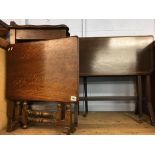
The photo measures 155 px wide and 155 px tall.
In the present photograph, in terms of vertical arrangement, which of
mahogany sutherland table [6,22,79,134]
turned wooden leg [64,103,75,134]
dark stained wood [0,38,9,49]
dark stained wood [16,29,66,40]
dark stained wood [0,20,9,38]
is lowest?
turned wooden leg [64,103,75,134]

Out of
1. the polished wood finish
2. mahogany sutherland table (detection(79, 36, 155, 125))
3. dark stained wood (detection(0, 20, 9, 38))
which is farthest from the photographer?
dark stained wood (detection(0, 20, 9, 38))

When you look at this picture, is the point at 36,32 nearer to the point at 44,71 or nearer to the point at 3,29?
the point at 44,71

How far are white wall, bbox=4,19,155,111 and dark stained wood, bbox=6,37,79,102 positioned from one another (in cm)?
103

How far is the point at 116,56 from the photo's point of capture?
1720mm

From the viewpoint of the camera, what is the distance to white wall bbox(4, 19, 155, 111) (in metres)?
2.18

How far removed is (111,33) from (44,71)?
4.30ft

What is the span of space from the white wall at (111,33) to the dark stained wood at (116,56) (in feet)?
1.61

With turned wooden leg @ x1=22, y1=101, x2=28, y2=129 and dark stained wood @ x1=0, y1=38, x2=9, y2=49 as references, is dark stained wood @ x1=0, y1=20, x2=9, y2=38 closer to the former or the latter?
dark stained wood @ x1=0, y1=38, x2=9, y2=49

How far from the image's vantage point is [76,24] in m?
2.25

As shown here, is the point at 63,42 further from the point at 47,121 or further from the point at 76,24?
the point at 76,24

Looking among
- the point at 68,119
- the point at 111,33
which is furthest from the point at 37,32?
the point at 111,33

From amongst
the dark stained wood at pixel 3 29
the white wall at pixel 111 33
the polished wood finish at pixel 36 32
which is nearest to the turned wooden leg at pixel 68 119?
the polished wood finish at pixel 36 32

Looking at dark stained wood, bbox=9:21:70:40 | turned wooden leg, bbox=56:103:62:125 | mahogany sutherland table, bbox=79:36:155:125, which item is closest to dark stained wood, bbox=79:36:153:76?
mahogany sutherland table, bbox=79:36:155:125

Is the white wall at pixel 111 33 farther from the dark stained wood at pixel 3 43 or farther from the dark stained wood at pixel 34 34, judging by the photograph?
the dark stained wood at pixel 3 43
